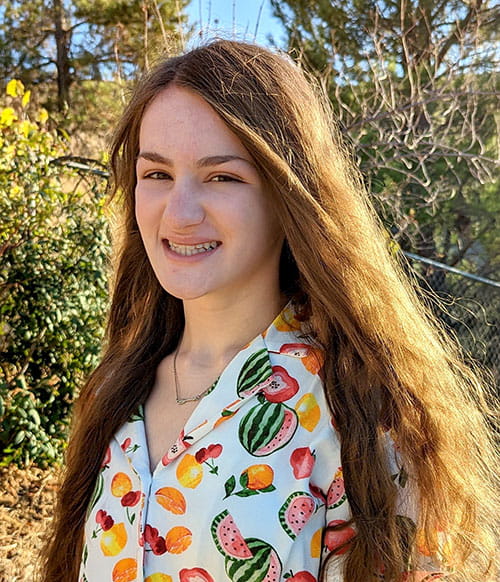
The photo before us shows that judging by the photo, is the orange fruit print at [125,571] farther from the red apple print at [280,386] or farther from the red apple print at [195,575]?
the red apple print at [280,386]

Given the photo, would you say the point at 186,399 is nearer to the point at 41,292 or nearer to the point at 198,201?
the point at 198,201

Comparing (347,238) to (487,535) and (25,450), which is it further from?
(25,450)

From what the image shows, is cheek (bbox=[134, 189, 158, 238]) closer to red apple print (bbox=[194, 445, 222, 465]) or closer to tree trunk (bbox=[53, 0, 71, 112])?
red apple print (bbox=[194, 445, 222, 465])

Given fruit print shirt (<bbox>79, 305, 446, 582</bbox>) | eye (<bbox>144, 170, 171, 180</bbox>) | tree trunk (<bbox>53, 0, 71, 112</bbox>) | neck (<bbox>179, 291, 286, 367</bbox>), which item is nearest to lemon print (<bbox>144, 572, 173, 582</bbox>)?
fruit print shirt (<bbox>79, 305, 446, 582</bbox>)

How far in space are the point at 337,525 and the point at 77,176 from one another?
360 centimetres

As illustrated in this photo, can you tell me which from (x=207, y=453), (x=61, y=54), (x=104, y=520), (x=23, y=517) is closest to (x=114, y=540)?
(x=104, y=520)

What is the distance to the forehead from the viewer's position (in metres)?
1.40

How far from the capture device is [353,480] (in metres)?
1.30

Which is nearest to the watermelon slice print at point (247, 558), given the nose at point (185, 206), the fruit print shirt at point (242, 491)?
the fruit print shirt at point (242, 491)

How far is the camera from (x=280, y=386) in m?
1.43

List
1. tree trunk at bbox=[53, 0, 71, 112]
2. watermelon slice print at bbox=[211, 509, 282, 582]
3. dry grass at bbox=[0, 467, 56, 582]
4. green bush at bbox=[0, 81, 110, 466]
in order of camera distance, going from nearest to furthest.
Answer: watermelon slice print at bbox=[211, 509, 282, 582] → dry grass at bbox=[0, 467, 56, 582] → green bush at bbox=[0, 81, 110, 466] → tree trunk at bbox=[53, 0, 71, 112]

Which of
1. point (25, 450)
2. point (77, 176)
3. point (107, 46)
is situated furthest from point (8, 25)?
point (25, 450)

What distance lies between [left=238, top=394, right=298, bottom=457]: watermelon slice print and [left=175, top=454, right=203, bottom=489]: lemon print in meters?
0.11

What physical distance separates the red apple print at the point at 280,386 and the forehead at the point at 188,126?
47 centimetres
